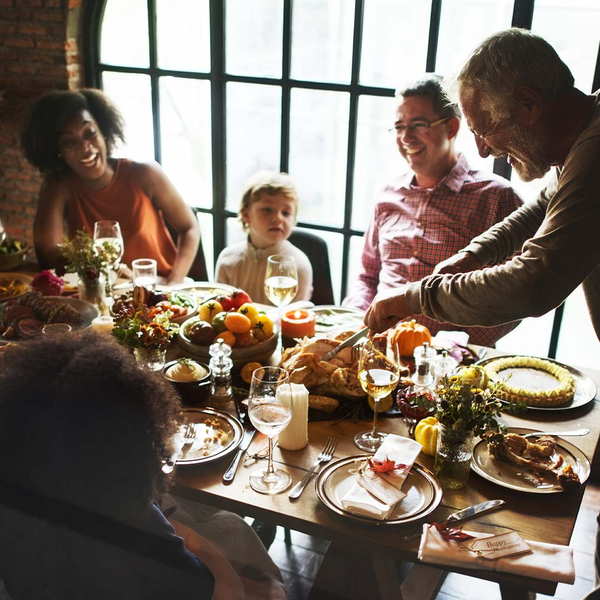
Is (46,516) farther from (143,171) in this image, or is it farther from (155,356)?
(143,171)

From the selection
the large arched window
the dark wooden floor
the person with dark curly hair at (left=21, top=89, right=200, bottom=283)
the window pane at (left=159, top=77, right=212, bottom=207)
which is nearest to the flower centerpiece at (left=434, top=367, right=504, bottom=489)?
the dark wooden floor

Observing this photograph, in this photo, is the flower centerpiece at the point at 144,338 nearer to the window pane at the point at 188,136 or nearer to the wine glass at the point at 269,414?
the wine glass at the point at 269,414

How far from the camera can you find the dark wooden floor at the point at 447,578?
1217mm

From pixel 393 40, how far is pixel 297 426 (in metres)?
1.99

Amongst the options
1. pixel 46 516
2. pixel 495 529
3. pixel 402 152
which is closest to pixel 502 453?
pixel 495 529

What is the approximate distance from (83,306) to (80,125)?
115 centimetres

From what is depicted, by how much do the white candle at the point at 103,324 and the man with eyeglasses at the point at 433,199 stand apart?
3.53 feet

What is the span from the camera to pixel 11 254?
2.55m

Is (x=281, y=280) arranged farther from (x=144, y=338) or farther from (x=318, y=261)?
(x=318, y=261)

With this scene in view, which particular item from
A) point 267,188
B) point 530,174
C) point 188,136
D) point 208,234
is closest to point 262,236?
point 267,188

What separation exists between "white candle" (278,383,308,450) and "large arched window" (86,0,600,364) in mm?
1688

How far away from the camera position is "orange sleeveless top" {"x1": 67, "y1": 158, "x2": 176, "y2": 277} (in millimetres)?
2982

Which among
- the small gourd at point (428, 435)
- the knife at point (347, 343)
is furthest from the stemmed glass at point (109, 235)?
the small gourd at point (428, 435)

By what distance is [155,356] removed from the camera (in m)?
1.62
